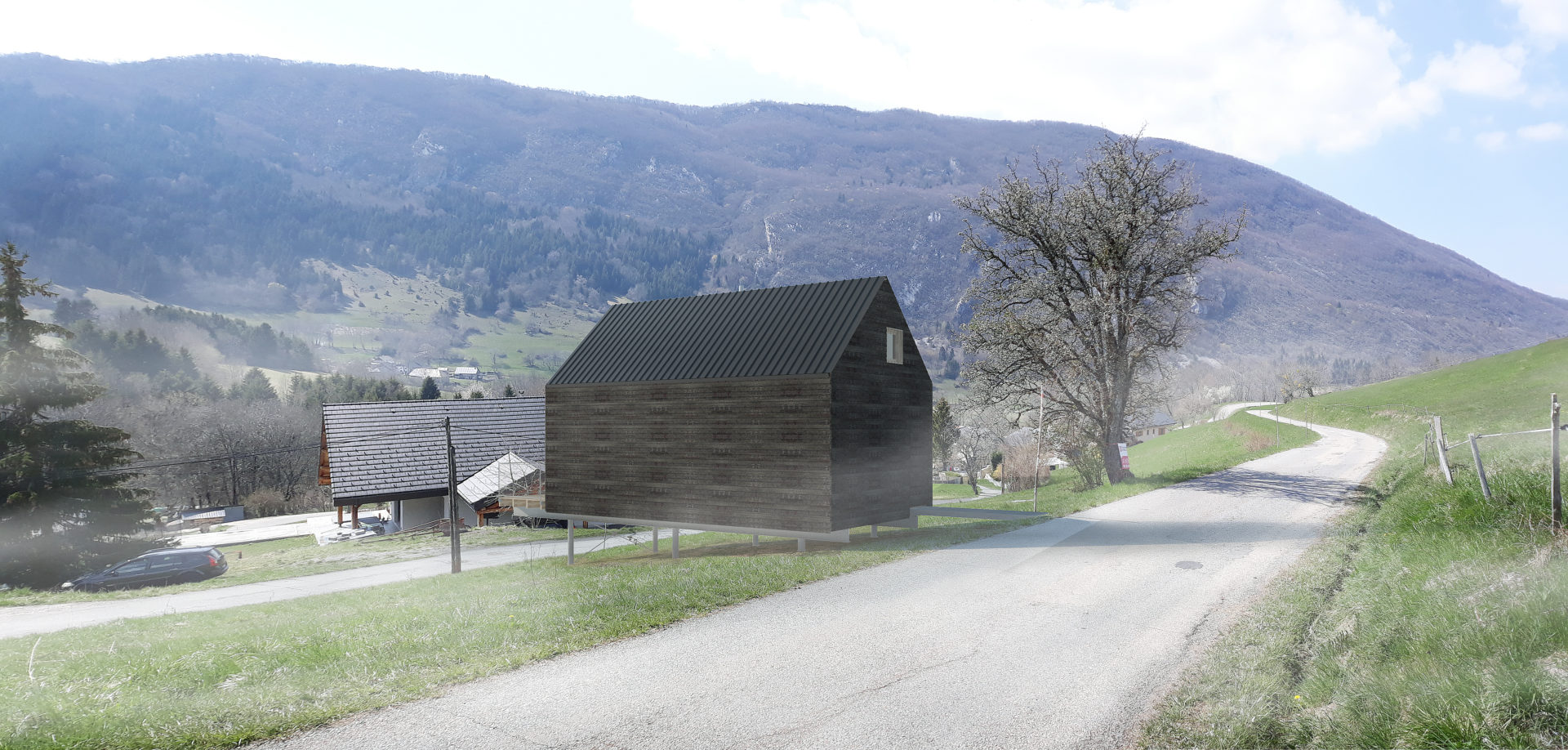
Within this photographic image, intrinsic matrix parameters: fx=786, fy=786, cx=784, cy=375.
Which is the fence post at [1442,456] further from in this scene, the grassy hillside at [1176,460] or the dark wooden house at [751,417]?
the dark wooden house at [751,417]

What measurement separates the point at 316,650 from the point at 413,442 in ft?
112

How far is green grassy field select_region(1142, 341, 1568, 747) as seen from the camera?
18.5 feet

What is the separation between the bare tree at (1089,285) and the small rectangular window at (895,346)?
7.41m

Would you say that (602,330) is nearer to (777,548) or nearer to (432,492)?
(777,548)

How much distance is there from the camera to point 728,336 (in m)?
22.9

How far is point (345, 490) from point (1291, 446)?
45014 mm

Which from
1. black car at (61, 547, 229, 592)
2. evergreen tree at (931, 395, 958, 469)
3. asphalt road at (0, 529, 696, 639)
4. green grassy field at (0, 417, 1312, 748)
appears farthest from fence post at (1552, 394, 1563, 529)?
evergreen tree at (931, 395, 958, 469)

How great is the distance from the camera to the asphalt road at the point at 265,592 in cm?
1812

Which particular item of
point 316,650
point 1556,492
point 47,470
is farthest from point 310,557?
point 1556,492

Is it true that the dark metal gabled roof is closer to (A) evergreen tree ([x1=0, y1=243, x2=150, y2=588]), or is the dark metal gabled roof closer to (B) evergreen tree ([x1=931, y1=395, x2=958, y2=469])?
(A) evergreen tree ([x1=0, y1=243, x2=150, y2=588])

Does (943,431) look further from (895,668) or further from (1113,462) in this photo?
(895,668)

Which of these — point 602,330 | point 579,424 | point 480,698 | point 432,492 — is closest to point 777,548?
point 579,424

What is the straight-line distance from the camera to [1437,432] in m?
13.8

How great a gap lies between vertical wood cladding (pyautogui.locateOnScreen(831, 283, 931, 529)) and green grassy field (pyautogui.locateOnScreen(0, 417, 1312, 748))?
96.6 inches
